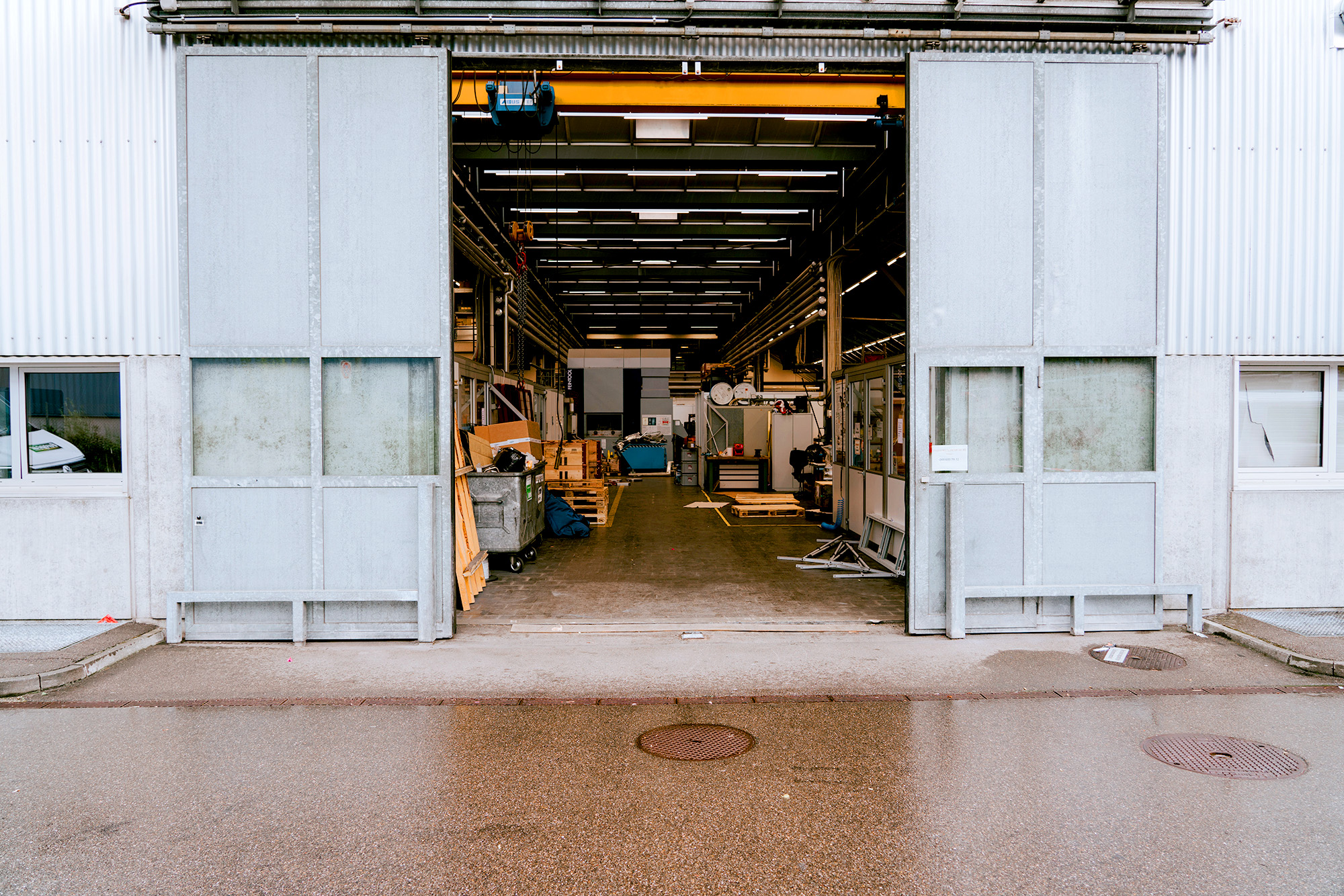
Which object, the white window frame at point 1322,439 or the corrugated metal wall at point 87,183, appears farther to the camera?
the white window frame at point 1322,439

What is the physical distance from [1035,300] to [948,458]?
1.53m

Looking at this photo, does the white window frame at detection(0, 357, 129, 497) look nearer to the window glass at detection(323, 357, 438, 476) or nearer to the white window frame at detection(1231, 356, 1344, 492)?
the window glass at detection(323, 357, 438, 476)

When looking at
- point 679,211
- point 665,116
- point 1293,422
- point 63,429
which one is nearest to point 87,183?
point 63,429

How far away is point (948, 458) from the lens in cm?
664

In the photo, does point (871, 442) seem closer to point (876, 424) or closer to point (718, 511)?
point (876, 424)

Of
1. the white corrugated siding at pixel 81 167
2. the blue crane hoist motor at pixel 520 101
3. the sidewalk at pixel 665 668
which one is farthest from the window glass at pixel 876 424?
the white corrugated siding at pixel 81 167

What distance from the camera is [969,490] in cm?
660

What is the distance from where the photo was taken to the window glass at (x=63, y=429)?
695 centimetres

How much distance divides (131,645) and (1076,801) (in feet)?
21.8

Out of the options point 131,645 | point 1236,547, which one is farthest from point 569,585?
point 1236,547

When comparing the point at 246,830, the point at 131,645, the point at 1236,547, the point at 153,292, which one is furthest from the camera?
the point at 1236,547

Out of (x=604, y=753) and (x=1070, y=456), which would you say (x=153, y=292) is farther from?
(x=1070, y=456)

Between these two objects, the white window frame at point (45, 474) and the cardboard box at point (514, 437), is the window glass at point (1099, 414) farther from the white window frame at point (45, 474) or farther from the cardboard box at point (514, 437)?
the white window frame at point (45, 474)

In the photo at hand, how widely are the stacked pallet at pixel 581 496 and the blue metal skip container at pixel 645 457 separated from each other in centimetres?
1416
